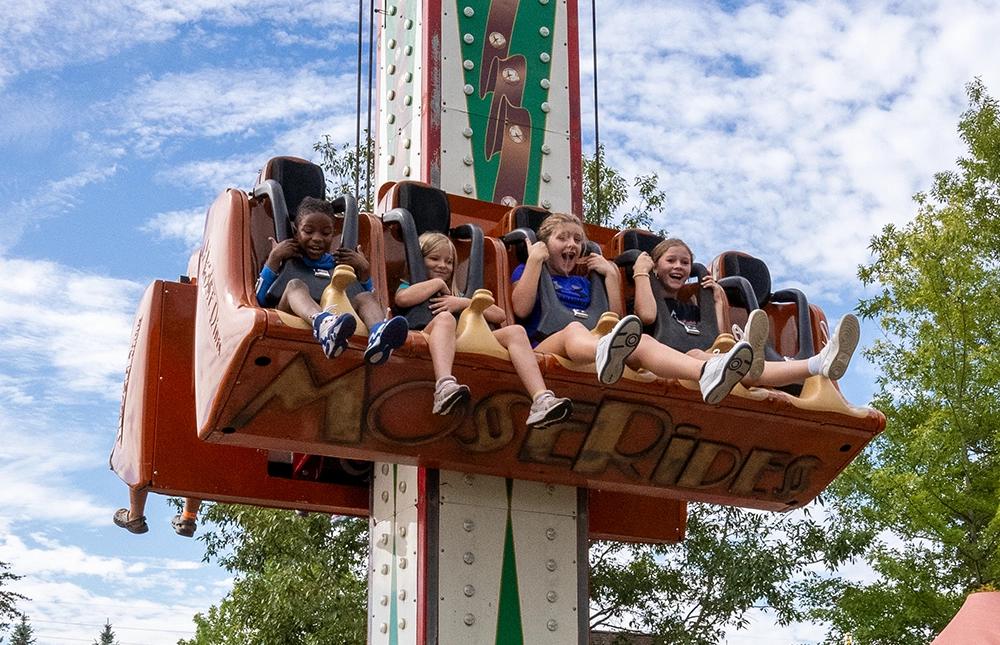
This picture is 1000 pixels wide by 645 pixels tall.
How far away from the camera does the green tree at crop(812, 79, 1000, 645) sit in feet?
36.8

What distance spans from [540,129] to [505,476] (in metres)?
2.04

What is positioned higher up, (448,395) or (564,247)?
(564,247)

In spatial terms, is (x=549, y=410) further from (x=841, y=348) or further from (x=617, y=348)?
(x=841, y=348)

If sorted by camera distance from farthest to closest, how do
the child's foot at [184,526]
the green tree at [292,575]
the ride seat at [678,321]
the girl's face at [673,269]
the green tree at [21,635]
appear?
the green tree at [21,635]
the green tree at [292,575]
the child's foot at [184,526]
the girl's face at [673,269]
the ride seat at [678,321]

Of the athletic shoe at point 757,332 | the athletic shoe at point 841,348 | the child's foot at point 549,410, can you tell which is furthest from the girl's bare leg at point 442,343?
the athletic shoe at point 841,348

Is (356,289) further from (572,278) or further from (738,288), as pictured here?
(738,288)

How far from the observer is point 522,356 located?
4.92 metres

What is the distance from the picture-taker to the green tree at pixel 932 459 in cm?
1122

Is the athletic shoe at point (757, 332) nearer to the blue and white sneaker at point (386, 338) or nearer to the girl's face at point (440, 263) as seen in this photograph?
the blue and white sneaker at point (386, 338)

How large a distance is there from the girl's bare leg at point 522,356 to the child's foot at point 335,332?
0.73 meters

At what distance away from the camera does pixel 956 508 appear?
449 inches

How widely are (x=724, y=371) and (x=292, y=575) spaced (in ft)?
21.3

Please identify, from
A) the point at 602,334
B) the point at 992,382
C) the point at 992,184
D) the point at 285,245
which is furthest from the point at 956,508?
the point at 285,245

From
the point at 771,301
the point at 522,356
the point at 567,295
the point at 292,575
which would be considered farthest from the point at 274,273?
the point at 292,575
